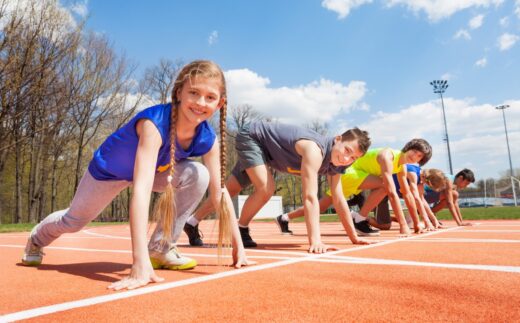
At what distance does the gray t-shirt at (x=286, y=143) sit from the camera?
3.84m

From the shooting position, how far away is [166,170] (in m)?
2.73

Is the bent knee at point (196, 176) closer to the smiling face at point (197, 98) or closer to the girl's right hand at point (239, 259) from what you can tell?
the smiling face at point (197, 98)

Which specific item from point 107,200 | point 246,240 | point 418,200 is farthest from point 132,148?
point 418,200

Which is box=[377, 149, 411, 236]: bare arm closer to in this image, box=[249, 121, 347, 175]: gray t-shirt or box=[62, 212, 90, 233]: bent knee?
box=[249, 121, 347, 175]: gray t-shirt

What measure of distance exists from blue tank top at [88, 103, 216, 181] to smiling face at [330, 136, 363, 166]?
1.57 m

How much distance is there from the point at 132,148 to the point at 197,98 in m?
0.52

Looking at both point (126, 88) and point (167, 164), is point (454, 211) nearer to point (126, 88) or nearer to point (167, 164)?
point (167, 164)

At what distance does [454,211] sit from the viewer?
736 cm

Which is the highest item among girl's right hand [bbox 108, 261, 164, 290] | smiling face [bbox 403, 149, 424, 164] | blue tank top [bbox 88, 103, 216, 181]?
smiling face [bbox 403, 149, 424, 164]

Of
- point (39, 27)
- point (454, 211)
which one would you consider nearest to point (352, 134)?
point (454, 211)

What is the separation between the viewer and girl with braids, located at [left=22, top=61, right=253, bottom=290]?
2178mm

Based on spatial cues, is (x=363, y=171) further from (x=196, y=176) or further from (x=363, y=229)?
(x=196, y=176)

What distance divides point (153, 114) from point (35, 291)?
112cm

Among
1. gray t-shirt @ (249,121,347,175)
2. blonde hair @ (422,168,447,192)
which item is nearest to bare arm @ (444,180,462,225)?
blonde hair @ (422,168,447,192)
